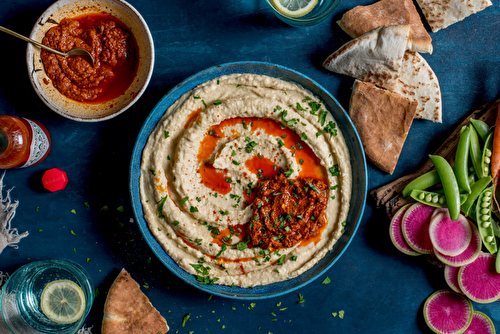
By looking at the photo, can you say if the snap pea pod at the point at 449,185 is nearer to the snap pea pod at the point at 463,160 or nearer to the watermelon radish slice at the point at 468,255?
the snap pea pod at the point at 463,160

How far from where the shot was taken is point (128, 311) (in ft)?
14.1

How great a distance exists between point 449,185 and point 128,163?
12.9 feet

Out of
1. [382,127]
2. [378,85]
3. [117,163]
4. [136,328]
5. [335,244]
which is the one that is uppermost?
[378,85]

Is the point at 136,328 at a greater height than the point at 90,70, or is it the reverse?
the point at 90,70

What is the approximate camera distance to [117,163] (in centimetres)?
441

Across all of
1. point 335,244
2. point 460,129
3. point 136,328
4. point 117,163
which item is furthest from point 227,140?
point 460,129

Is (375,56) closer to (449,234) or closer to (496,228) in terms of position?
(449,234)

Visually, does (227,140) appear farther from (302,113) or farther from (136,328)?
(136,328)

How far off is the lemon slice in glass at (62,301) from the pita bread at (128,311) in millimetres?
325

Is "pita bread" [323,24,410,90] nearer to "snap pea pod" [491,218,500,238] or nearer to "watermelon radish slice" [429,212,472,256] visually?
"watermelon radish slice" [429,212,472,256]

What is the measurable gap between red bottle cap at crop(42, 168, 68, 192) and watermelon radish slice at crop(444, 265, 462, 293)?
490cm

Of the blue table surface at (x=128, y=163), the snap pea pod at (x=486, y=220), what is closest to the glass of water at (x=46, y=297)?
the blue table surface at (x=128, y=163)

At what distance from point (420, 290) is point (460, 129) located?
213 centimetres

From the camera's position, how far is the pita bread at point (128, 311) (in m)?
4.26
